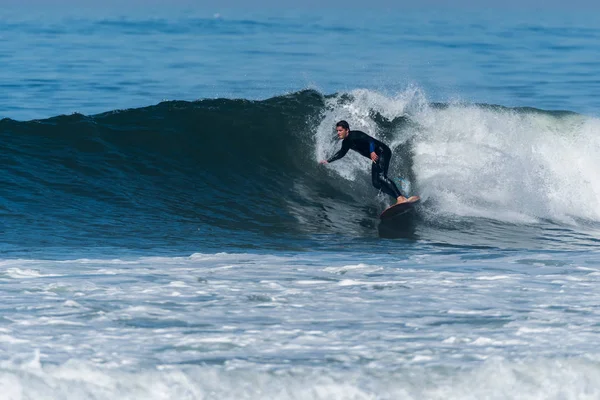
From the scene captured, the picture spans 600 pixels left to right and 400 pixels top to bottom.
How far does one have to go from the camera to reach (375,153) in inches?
477

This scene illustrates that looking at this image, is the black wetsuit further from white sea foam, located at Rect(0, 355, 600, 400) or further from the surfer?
white sea foam, located at Rect(0, 355, 600, 400)

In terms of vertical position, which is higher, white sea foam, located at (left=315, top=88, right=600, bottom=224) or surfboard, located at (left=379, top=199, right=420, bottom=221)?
white sea foam, located at (left=315, top=88, right=600, bottom=224)

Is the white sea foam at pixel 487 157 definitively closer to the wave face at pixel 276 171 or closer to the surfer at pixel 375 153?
the wave face at pixel 276 171

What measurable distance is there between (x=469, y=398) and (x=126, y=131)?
10.4 m

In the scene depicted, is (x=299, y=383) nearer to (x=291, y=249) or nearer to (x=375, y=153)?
(x=291, y=249)

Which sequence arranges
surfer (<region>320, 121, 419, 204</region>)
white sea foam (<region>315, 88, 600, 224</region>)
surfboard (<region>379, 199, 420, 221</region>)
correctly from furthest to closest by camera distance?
white sea foam (<region>315, 88, 600, 224</region>) → surfer (<region>320, 121, 419, 204</region>) → surfboard (<region>379, 199, 420, 221</region>)

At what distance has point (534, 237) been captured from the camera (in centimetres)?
1134

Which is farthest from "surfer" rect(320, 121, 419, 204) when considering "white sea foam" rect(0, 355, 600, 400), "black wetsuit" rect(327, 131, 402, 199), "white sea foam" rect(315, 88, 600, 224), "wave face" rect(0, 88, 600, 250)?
"white sea foam" rect(0, 355, 600, 400)

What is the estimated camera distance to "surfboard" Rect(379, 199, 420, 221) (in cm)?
1178

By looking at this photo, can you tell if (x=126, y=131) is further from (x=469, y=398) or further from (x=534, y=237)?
(x=469, y=398)

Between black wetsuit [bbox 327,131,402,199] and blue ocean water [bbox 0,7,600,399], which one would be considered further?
black wetsuit [bbox 327,131,402,199]

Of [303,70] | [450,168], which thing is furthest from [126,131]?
[303,70]

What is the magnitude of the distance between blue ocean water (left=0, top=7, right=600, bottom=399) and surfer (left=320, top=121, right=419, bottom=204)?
1.52ft

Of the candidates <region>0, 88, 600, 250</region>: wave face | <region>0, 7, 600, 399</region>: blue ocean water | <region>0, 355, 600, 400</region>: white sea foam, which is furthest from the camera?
<region>0, 88, 600, 250</region>: wave face
